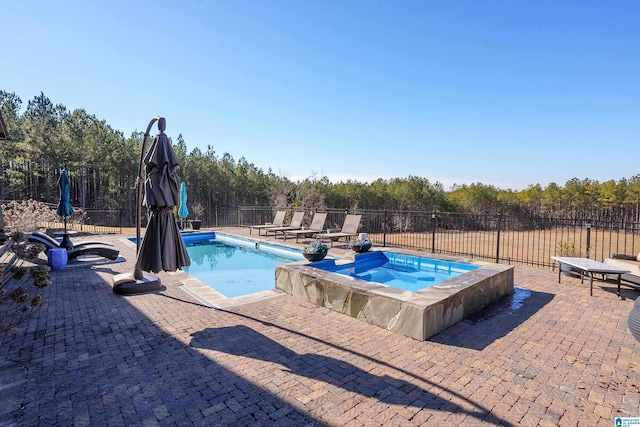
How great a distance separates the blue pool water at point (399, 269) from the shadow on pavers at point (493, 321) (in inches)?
56.8

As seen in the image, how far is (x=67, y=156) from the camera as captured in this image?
1752cm

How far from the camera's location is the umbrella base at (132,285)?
15.8 ft

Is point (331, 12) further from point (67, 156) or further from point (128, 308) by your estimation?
point (67, 156)

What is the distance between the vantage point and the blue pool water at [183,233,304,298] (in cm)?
669

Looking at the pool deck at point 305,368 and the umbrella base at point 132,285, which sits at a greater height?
the umbrella base at point 132,285

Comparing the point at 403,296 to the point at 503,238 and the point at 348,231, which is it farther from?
the point at 503,238

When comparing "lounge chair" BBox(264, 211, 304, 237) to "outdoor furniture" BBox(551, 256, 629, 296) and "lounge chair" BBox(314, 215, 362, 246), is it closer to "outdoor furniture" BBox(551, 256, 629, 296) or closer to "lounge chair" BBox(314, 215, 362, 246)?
"lounge chair" BBox(314, 215, 362, 246)

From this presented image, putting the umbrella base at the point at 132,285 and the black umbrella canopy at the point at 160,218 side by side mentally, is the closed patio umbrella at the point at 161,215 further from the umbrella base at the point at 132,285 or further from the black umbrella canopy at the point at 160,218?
the umbrella base at the point at 132,285

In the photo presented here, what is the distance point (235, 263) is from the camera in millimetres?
8914

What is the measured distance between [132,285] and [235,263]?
13.4ft

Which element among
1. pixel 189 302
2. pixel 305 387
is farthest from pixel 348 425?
pixel 189 302

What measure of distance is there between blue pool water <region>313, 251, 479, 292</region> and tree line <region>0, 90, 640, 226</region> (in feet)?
35.5

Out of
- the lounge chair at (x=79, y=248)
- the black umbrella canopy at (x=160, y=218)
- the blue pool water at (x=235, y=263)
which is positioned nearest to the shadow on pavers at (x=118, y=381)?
the black umbrella canopy at (x=160, y=218)

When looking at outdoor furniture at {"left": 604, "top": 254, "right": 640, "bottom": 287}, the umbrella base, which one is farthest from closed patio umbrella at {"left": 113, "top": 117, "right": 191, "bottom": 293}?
outdoor furniture at {"left": 604, "top": 254, "right": 640, "bottom": 287}
